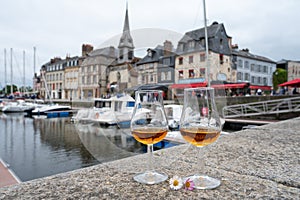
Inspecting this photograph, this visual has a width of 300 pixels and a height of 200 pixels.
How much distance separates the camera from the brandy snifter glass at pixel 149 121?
31.3 inches

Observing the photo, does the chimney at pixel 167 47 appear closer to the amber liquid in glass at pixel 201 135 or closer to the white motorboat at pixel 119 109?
the white motorboat at pixel 119 109

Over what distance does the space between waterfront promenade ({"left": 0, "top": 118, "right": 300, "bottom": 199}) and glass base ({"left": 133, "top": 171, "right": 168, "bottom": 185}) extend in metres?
0.02

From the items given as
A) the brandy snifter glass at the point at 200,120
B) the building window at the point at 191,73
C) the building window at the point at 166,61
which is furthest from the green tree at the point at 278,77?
the brandy snifter glass at the point at 200,120

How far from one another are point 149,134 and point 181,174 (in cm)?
29

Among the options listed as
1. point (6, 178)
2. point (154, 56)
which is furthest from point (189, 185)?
point (6, 178)

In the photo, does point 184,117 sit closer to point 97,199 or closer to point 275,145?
point 97,199

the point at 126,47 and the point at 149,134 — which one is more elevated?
the point at 126,47

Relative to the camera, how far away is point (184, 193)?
0.70 meters

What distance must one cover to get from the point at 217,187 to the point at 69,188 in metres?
0.56

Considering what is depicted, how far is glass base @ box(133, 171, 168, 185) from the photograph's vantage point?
2.64 ft

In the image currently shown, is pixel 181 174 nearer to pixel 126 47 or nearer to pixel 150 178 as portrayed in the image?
pixel 150 178

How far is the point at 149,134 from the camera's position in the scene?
0.76 m

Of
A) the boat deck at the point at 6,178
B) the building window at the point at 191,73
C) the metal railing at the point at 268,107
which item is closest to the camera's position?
the building window at the point at 191,73

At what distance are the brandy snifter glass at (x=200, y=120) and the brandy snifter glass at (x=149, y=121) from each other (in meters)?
0.09
